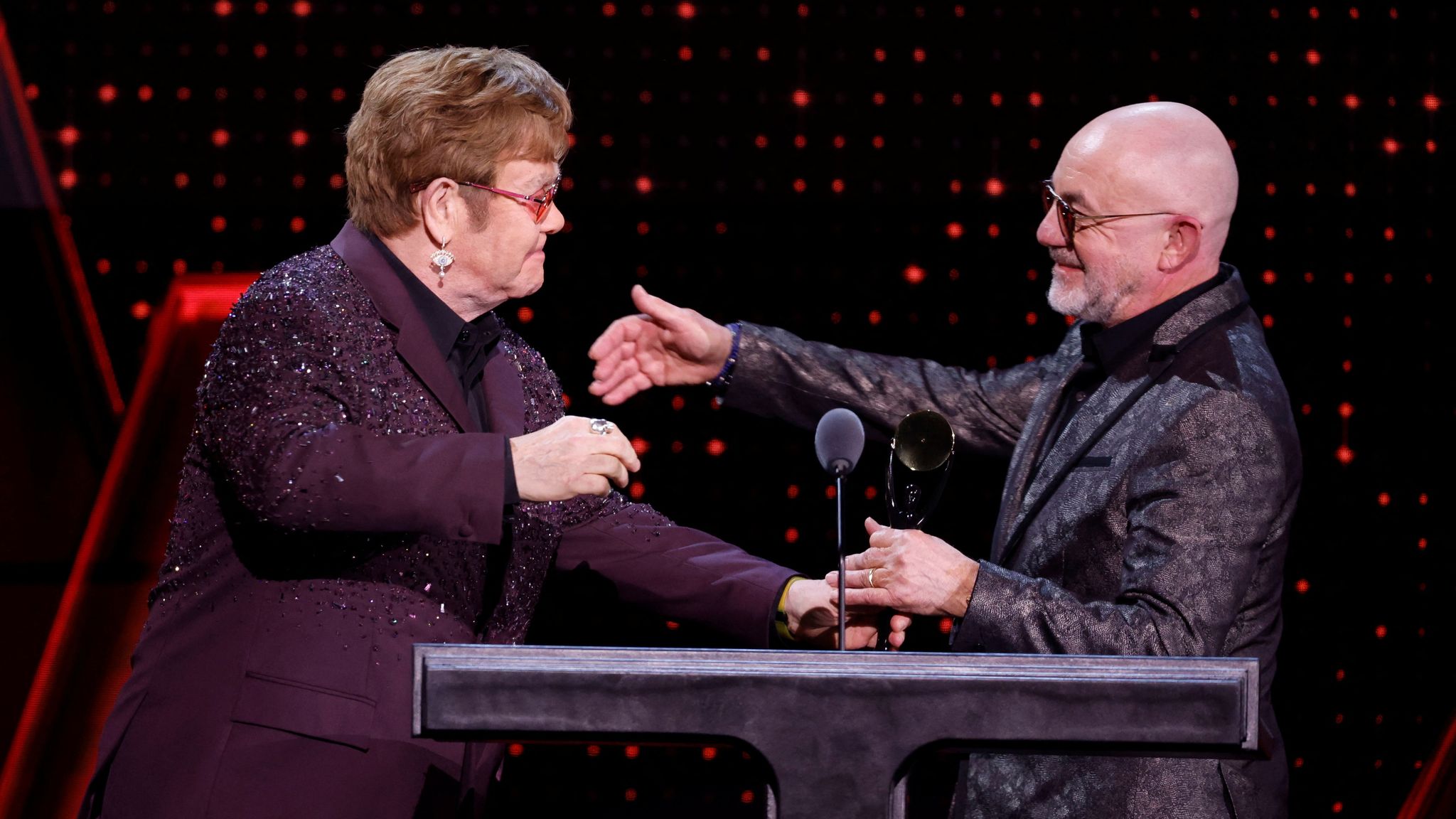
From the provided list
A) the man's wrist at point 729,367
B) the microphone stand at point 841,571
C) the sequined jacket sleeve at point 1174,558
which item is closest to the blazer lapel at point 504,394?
the man's wrist at point 729,367

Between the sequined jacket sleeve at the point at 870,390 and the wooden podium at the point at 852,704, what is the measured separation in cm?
126

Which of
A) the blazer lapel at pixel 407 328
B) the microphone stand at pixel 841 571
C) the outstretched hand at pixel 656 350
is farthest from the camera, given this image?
the outstretched hand at pixel 656 350

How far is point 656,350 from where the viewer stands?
89.8 inches

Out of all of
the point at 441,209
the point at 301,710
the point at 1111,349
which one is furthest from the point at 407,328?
the point at 1111,349

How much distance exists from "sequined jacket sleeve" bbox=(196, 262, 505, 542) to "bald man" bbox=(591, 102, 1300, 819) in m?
0.61

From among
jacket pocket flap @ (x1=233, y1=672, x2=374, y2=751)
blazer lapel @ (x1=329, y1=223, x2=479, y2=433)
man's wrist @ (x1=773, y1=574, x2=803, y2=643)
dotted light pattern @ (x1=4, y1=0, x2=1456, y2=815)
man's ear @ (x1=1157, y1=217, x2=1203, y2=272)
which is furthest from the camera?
dotted light pattern @ (x1=4, y1=0, x2=1456, y2=815)

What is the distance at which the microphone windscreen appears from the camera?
4.74 ft

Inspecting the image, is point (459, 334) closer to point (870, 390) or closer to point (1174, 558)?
point (870, 390)

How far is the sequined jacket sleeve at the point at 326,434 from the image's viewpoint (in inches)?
53.8

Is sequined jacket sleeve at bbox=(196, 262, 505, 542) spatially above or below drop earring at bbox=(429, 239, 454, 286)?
below

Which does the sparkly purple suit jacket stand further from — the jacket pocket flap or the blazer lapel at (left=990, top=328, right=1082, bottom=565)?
the blazer lapel at (left=990, top=328, right=1082, bottom=565)

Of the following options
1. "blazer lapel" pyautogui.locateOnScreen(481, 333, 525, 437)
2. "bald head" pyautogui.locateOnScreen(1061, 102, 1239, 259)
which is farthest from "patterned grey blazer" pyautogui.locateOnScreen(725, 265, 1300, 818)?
"blazer lapel" pyautogui.locateOnScreen(481, 333, 525, 437)

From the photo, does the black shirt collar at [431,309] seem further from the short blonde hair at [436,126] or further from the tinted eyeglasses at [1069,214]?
the tinted eyeglasses at [1069,214]

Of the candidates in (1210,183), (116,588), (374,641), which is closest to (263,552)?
(374,641)
